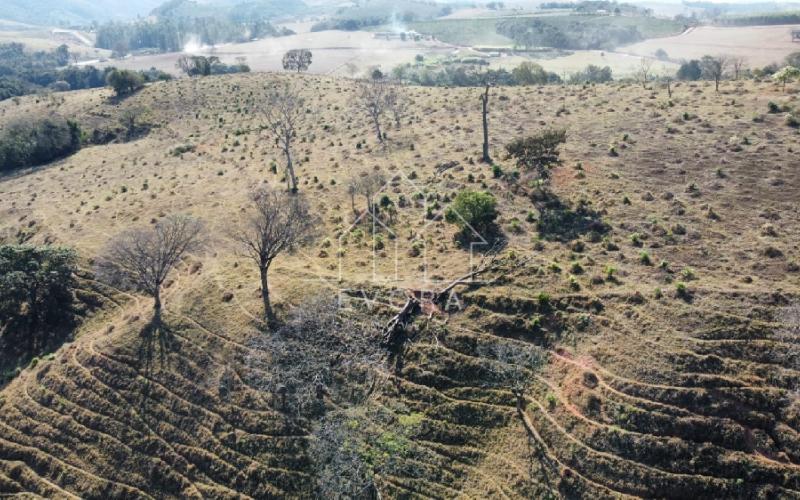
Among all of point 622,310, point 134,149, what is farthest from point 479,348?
point 134,149

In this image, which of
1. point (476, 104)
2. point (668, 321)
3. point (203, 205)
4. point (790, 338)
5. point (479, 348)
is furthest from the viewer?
point (476, 104)

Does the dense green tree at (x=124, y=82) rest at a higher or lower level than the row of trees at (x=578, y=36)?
lower

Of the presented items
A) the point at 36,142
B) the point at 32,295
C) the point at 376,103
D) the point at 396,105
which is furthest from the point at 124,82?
the point at 32,295

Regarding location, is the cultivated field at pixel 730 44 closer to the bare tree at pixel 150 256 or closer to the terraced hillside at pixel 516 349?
the terraced hillside at pixel 516 349

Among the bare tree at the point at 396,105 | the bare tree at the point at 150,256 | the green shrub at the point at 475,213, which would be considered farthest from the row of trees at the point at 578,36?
the bare tree at the point at 150,256

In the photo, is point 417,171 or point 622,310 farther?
point 417,171

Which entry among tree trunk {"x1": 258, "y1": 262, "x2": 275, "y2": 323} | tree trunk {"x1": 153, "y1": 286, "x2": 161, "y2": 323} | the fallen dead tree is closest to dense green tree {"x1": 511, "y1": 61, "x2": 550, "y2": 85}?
the fallen dead tree

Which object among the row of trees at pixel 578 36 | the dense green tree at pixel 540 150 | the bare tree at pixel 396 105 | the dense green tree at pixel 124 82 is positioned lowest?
the dense green tree at pixel 540 150

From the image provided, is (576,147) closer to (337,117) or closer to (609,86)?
(609,86)
